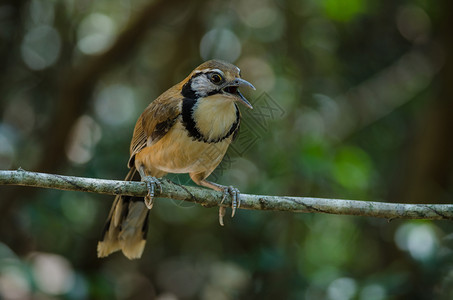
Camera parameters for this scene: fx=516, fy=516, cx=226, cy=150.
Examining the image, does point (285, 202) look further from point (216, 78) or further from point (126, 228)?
point (126, 228)

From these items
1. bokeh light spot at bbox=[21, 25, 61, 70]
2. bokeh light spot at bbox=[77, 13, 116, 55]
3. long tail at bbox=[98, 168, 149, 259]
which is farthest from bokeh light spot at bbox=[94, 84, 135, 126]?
long tail at bbox=[98, 168, 149, 259]

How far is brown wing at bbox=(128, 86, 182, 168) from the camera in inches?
160

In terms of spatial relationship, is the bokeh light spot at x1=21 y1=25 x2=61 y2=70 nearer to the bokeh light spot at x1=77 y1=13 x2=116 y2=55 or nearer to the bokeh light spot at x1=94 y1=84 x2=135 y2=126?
the bokeh light spot at x1=77 y1=13 x2=116 y2=55

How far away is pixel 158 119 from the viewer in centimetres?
409

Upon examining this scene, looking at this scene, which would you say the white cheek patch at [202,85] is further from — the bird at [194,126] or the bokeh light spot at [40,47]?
the bokeh light spot at [40,47]

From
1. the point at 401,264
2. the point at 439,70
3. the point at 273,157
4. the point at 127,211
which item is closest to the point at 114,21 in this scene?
the point at 273,157

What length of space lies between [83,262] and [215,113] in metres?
3.73

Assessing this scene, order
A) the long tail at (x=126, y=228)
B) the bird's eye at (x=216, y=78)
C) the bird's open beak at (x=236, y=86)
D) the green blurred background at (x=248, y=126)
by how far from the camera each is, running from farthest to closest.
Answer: the green blurred background at (x=248, y=126) → the long tail at (x=126, y=228) → the bird's eye at (x=216, y=78) → the bird's open beak at (x=236, y=86)

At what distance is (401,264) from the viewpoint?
19.4ft

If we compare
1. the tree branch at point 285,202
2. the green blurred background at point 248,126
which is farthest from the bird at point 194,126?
the green blurred background at point 248,126

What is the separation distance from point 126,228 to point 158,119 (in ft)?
3.63

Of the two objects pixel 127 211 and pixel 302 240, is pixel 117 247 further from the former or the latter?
pixel 302 240

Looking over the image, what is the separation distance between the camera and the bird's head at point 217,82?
3.91 m

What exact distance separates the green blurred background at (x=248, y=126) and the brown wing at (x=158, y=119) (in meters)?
1.27
